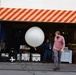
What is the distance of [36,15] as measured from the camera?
48.8 feet

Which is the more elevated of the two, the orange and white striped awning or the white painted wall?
the white painted wall

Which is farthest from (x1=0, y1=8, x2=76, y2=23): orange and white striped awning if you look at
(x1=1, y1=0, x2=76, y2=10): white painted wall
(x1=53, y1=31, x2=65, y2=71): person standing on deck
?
(x1=53, y1=31, x2=65, y2=71): person standing on deck

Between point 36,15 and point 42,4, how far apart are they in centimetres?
64

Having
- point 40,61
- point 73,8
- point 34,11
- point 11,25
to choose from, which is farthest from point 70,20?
point 11,25

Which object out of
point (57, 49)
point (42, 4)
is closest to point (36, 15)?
point (42, 4)

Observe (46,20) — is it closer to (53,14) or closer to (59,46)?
(53,14)

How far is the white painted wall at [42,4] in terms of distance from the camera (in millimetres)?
14945

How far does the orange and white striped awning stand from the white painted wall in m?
0.20

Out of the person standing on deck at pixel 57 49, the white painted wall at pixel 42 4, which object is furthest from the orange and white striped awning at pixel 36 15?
the person standing on deck at pixel 57 49

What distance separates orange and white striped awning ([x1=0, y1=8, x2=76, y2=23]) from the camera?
48.6 ft

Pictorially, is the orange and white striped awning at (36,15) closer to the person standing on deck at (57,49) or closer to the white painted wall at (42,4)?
the white painted wall at (42,4)

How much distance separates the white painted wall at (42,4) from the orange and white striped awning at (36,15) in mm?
202

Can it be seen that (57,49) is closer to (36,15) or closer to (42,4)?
(36,15)

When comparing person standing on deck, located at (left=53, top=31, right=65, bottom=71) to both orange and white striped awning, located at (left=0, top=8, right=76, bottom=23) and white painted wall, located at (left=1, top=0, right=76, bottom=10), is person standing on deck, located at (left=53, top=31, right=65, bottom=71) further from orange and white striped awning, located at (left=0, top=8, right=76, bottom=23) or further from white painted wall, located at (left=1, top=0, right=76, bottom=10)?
white painted wall, located at (left=1, top=0, right=76, bottom=10)
